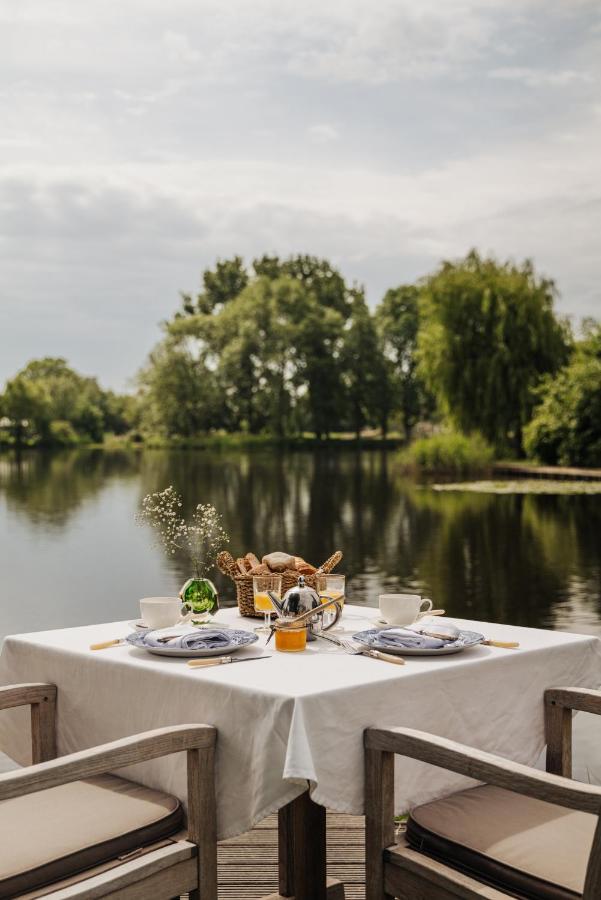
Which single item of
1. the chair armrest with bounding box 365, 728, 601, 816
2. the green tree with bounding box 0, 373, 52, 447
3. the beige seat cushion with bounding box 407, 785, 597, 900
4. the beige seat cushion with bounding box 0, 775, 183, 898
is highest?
the green tree with bounding box 0, 373, 52, 447

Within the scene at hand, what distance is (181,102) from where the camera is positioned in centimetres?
7444

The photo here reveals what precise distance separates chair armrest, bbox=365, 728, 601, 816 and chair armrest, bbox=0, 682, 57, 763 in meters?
0.84

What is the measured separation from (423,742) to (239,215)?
76.6 metres

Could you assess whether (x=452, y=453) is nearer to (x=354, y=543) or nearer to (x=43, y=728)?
(x=354, y=543)

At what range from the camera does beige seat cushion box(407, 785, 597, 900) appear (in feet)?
6.76

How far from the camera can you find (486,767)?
210 cm

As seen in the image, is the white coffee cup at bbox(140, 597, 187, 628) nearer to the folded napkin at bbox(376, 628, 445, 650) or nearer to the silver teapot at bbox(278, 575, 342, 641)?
the silver teapot at bbox(278, 575, 342, 641)

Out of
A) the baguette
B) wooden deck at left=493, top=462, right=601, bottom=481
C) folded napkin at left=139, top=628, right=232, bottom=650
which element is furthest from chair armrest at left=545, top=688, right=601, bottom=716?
wooden deck at left=493, top=462, right=601, bottom=481

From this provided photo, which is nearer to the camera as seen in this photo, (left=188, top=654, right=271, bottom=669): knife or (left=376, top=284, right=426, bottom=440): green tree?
(left=188, top=654, right=271, bottom=669): knife

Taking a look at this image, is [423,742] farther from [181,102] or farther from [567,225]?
[181,102]

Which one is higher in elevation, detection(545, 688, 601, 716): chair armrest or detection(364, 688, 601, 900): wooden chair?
detection(545, 688, 601, 716): chair armrest

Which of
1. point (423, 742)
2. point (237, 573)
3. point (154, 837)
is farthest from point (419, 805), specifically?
point (237, 573)

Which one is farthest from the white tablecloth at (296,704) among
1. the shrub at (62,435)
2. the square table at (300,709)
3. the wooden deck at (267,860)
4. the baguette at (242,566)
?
the shrub at (62,435)

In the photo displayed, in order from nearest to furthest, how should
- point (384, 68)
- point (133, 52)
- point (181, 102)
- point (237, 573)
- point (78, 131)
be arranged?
point (237, 573), point (384, 68), point (133, 52), point (181, 102), point (78, 131)
